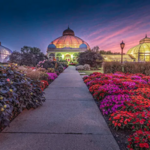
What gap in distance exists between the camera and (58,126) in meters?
2.92

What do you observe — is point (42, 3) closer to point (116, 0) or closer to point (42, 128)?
point (116, 0)

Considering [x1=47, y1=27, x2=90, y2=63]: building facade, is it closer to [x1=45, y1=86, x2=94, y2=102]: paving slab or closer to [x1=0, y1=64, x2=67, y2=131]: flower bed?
[x1=45, y1=86, x2=94, y2=102]: paving slab

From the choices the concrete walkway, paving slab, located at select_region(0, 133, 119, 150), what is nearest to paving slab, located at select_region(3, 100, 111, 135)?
the concrete walkway

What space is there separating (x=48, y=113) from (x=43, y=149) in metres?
1.55

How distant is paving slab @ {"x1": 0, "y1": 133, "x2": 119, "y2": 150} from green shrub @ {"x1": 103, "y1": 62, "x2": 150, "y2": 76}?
9.57 m

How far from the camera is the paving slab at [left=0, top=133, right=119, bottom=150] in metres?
2.21

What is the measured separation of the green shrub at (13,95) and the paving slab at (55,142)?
1.15ft

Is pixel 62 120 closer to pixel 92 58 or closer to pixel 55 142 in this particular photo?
pixel 55 142

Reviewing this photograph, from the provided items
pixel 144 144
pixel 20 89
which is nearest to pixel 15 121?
pixel 20 89

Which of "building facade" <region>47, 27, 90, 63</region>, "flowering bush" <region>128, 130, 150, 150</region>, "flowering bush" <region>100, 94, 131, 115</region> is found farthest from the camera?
"building facade" <region>47, 27, 90, 63</region>

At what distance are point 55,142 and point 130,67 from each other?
10282 millimetres

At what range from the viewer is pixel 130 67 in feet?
36.3

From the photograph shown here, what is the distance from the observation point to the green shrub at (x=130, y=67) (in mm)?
10736

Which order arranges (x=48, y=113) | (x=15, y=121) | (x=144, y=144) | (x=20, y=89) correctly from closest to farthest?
1. (x=144, y=144)
2. (x=15, y=121)
3. (x=20, y=89)
4. (x=48, y=113)
